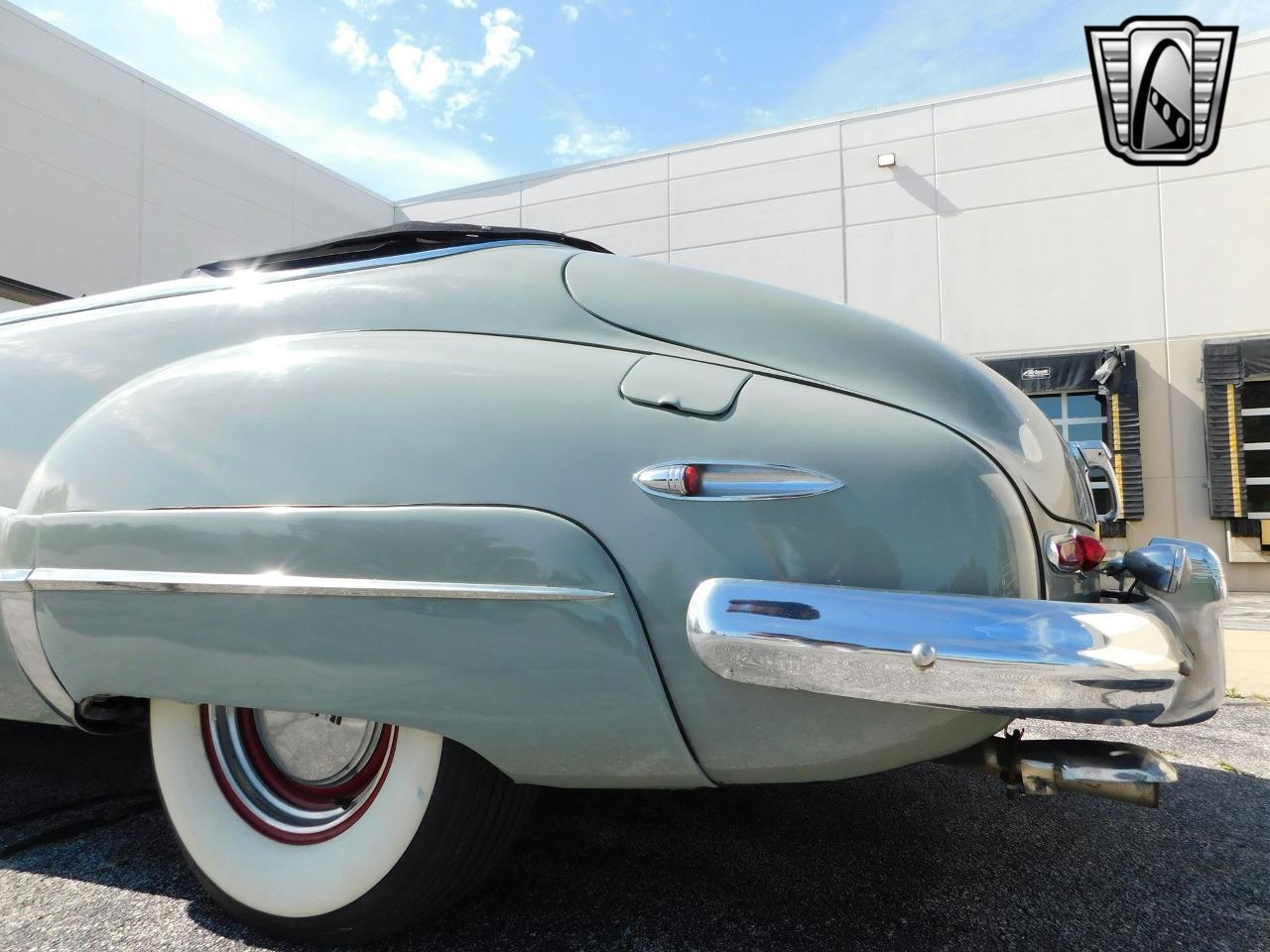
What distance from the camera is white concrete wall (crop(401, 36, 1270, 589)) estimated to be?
858cm

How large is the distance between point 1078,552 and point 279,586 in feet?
4.34

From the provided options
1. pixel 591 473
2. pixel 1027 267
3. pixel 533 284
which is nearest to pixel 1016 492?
pixel 591 473

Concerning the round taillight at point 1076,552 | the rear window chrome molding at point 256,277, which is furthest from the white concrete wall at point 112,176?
the round taillight at point 1076,552

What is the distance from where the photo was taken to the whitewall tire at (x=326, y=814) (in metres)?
1.28

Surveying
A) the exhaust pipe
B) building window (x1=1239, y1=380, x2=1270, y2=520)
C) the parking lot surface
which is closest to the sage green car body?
the exhaust pipe

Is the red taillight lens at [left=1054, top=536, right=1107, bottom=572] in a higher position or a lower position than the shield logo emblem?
lower

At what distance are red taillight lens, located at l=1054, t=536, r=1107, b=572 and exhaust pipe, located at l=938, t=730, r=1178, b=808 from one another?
0.90 ft

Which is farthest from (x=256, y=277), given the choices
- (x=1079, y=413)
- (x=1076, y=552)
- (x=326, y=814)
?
(x=1079, y=413)

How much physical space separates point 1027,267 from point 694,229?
14.4 ft

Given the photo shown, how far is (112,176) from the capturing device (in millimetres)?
9820

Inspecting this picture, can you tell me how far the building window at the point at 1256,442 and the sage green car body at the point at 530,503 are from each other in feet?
29.5

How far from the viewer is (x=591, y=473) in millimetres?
1164

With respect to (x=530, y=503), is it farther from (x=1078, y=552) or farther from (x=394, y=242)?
(x=1078, y=552)

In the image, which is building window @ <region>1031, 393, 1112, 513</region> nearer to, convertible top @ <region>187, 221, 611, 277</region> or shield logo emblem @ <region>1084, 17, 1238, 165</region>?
shield logo emblem @ <region>1084, 17, 1238, 165</region>
